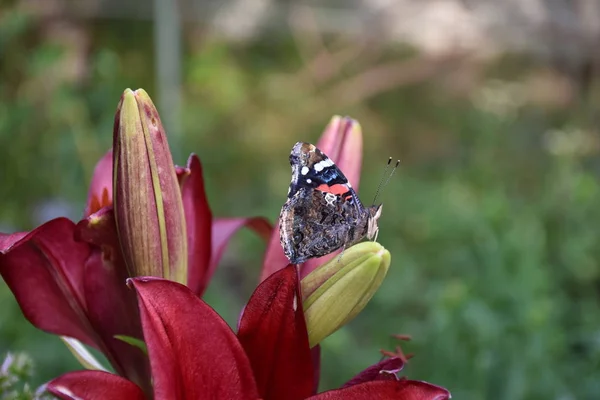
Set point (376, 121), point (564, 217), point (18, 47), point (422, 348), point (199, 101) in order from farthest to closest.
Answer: point (376, 121)
point (199, 101)
point (564, 217)
point (18, 47)
point (422, 348)

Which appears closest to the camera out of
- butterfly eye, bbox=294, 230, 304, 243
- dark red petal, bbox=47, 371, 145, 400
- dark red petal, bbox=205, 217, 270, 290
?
dark red petal, bbox=47, 371, 145, 400

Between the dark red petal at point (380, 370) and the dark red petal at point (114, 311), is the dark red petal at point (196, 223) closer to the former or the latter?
the dark red petal at point (114, 311)

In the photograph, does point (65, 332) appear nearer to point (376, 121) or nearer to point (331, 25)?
point (376, 121)

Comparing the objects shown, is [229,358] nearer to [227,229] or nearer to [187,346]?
[187,346]

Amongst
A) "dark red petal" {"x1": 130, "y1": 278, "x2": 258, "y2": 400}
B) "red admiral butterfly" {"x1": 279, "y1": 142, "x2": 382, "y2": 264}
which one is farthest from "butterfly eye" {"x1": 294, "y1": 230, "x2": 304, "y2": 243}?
"dark red petal" {"x1": 130, "y1": 278, "x2": 258, "y2": 400}

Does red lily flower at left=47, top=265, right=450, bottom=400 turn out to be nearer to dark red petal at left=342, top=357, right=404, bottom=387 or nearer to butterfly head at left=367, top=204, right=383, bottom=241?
dark red petal at left=342, top=357, right=404, bottom=387

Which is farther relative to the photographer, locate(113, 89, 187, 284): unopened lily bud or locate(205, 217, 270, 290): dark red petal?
locate(205, 217, 270, 290): dark red petal

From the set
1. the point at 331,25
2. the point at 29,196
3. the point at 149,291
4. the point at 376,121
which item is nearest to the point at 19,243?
the point at 149,291

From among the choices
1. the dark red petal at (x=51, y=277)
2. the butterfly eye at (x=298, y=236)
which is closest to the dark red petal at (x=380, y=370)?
the butterfly eye at (x=298, y=236)
